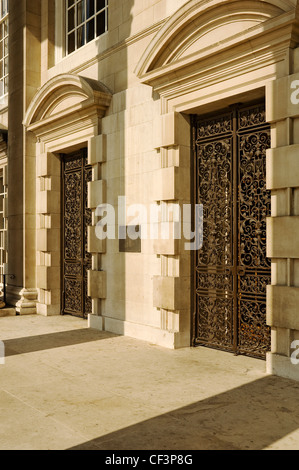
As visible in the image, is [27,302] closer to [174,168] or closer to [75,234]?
[75,234]

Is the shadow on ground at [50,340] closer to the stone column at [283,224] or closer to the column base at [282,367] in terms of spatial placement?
the column base at [282,367]

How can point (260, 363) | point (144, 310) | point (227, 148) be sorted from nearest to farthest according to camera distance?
→ point (260, 363) < point (227, 148) < point (144, 310)

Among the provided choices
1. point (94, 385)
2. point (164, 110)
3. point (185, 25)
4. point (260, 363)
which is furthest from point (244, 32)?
point (94, 385)

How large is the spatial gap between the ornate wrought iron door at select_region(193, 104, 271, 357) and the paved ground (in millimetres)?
411

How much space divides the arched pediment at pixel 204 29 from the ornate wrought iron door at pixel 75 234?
3.31 metres

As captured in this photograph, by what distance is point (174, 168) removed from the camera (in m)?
7.54

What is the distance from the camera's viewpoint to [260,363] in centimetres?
653

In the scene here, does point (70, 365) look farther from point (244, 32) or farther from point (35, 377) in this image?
point (244, 32)

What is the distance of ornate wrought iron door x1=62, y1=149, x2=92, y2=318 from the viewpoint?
34.4ft

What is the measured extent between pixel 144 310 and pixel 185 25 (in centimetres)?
460

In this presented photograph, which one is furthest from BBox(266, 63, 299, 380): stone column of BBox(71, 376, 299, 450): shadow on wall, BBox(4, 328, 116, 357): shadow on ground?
BBox(4, 328, 116, 357): shadow on ground

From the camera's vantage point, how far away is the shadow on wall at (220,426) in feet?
12.9

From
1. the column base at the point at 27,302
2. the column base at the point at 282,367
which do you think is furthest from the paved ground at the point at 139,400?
the column base at the point at 27,302

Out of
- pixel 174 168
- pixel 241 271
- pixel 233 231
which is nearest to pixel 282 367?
pixel 241 271
